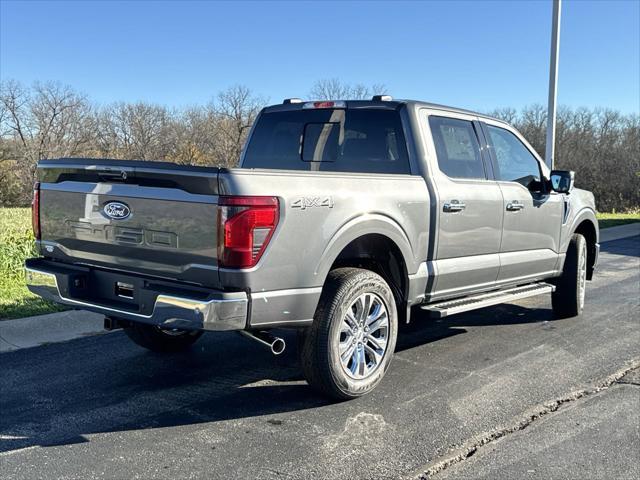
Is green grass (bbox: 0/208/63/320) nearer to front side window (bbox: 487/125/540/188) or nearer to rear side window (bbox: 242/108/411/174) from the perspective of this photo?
rear side window (bbox: 242/108/411/174)

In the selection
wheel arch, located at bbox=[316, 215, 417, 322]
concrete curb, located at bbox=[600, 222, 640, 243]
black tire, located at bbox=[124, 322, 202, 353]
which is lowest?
black tire, located at bbox=[124, 322, 202, 353]

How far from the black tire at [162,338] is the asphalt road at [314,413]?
0.45 ft

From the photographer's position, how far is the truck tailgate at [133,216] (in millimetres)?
3662

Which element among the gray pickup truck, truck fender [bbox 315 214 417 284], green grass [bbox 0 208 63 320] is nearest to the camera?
the gray pickup truck

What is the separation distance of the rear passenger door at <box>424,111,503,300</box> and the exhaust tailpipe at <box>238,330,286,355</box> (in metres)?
1.55

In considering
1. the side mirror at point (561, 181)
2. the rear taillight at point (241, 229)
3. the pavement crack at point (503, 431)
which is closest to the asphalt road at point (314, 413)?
the pavement crack at point (503, 431)

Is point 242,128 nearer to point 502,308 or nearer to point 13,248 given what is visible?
point 13,248

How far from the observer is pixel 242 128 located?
1282 inches

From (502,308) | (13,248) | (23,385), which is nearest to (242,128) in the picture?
(13,248)

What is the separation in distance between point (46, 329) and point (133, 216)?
2.86 meters

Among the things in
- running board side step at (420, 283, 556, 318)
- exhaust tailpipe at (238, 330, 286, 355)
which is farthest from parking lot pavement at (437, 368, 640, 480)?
exhaust tailpipe at (238, 330, 286, 355)

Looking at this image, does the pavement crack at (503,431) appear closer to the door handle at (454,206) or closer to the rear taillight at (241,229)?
the rear taillight at (241,229)

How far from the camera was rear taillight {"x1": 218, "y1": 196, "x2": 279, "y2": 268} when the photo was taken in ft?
11.7

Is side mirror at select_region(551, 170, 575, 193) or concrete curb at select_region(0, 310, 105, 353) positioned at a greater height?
side mirror at select_region(551, 170, 575, 193)
